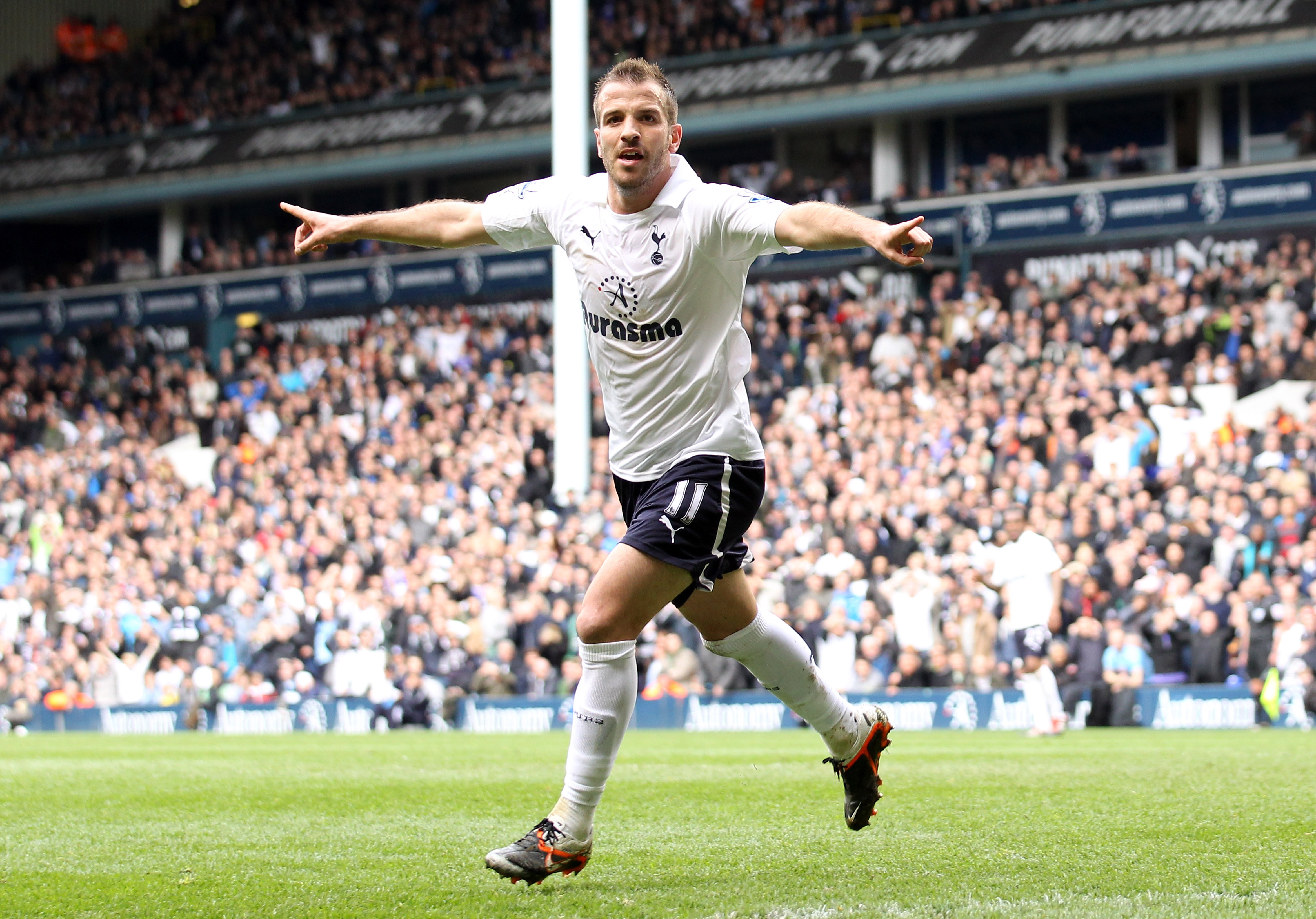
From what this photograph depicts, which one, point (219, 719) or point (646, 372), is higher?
point (646, 372)

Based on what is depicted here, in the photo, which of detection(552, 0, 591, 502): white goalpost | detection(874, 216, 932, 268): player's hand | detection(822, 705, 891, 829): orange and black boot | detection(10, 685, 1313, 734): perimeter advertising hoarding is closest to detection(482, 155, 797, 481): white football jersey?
detection(874, 216, 932, 268): player's hand

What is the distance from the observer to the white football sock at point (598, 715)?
5047mm

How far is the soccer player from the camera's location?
5.03 metres

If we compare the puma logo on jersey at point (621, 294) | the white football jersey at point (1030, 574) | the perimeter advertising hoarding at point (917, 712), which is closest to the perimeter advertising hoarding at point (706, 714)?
the perimeter advertising hoarding at point (917, 712)

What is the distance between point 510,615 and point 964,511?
548 cm

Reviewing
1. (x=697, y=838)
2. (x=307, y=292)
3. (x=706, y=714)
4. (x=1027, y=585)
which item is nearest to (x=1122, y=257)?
(x=1027, y=585)

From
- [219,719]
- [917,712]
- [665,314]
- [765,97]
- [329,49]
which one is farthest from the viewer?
[329,49]

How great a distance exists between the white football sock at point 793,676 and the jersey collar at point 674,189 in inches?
55.9

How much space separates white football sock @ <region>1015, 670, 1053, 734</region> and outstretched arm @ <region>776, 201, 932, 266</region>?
9565 mm

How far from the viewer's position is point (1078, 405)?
18.9 metres

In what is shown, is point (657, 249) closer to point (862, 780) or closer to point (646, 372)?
point (646, 372)

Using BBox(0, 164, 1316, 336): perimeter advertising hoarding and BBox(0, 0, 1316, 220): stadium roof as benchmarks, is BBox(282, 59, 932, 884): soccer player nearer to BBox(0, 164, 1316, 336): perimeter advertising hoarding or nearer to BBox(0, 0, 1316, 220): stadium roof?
BBox(0, 0, 1316, 220): stadium roof

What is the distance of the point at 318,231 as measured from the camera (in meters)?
5.52

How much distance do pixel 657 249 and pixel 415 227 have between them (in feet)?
2.89
